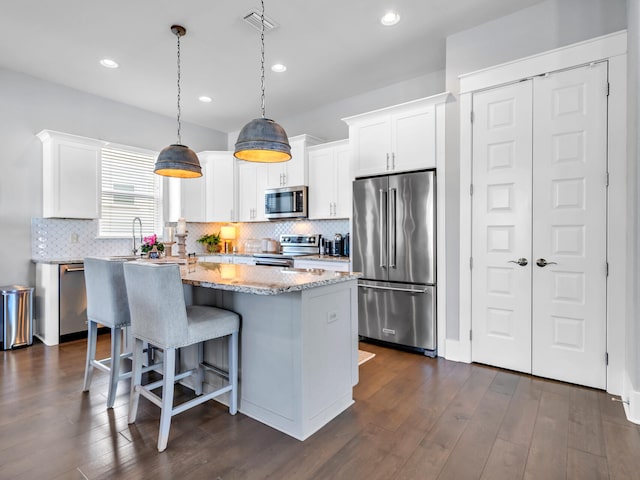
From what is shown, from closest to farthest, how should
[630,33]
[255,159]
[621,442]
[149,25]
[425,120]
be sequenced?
[621,442] < [630,33] < [255,159] < [149,25] < [425,120]

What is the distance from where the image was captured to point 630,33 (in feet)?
7.88

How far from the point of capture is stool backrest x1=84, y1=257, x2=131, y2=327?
2.40 m

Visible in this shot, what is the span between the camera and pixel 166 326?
1.91m

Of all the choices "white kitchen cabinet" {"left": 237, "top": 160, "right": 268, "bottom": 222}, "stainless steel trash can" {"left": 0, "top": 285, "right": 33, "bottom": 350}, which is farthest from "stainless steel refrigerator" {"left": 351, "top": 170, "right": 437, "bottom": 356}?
"stainless steel trash can" {"left": 0, "top": 285, "right": 33, "bottom": 350}

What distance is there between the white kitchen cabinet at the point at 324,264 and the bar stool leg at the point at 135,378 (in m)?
2.38

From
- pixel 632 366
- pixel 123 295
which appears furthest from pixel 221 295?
pixel 632 366

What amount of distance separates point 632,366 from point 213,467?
265 cm

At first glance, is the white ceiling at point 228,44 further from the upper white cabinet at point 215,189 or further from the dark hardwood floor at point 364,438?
the dark hardwood floor at point 364,438

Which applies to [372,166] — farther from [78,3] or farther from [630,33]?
[78,3]

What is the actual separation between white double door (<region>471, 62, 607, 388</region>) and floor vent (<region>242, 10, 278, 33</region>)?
198 centimetres

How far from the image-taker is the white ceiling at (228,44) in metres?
2.88

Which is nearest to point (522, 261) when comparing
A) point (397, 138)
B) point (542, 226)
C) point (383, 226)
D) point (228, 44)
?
point (542, 226)

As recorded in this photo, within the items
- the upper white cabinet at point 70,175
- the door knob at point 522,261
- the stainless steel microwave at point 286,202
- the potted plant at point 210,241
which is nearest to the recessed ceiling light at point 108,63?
the upper white cabinet at point 70,175

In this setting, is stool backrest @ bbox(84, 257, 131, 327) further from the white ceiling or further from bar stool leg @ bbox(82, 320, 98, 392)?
the white ceiling
